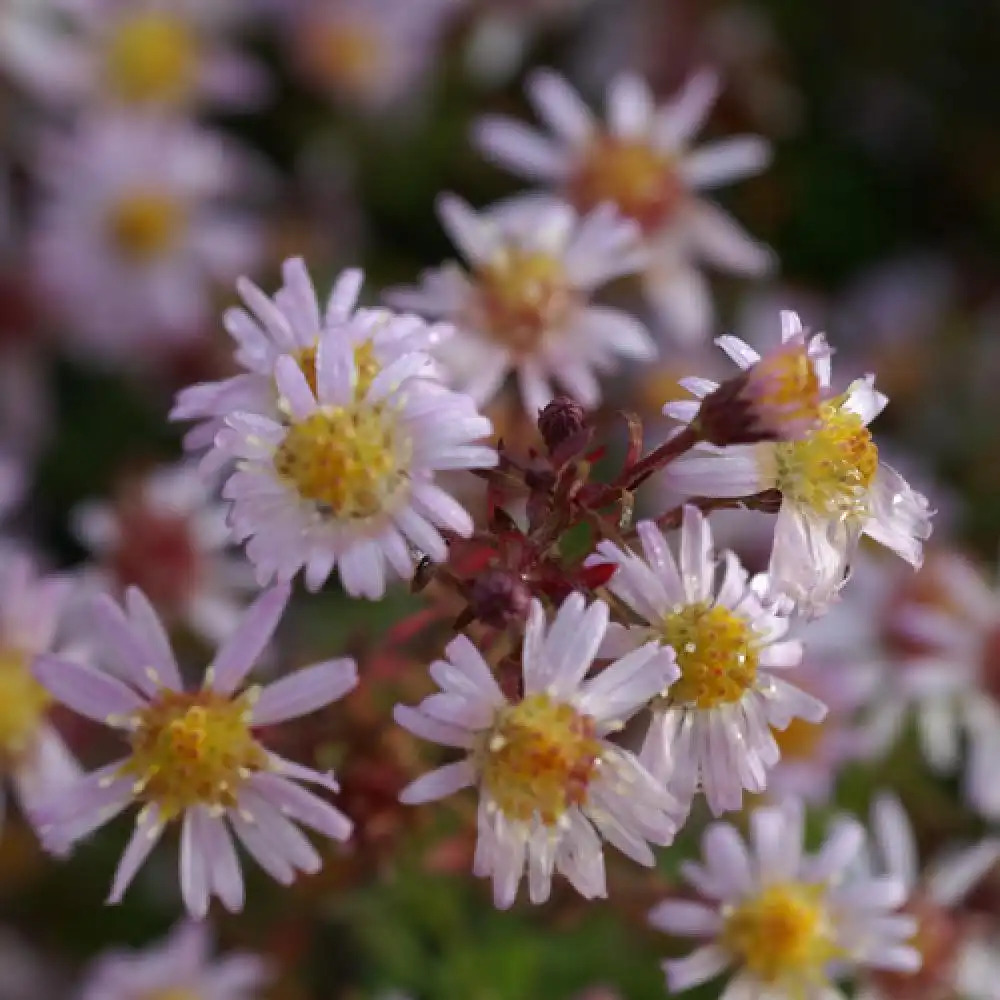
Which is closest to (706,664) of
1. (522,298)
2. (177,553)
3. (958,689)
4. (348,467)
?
(348,467)

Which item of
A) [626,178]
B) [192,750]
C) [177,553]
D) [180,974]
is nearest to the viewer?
[192,750]

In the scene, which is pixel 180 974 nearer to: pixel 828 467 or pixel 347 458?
pixel 347 458

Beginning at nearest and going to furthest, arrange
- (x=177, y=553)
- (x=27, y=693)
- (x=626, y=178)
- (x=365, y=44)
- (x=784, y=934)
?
(x=784, y=934), (x=27, y=693), (x=626, y=178), (x=177, y=553), (x=365, y=44)

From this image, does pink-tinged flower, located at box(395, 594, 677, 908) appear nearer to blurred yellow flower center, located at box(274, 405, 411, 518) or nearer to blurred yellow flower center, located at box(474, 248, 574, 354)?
blurred yellow flower center, located at box(274, 405, 411, 518)

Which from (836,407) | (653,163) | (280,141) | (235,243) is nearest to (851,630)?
(653,163)

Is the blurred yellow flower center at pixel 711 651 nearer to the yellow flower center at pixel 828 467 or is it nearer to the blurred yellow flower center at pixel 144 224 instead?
the yellow flower center at pixel 828 467

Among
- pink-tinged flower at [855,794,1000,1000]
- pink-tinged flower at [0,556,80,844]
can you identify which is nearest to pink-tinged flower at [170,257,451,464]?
pink-tinged flower at [0,556,80,844]
